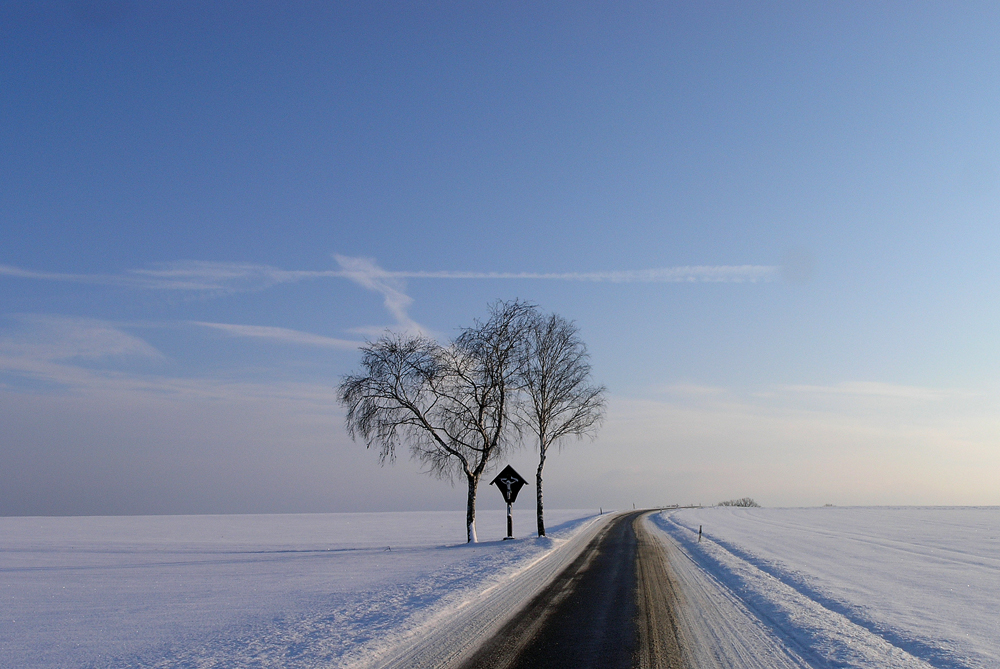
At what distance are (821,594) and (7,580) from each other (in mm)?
22127

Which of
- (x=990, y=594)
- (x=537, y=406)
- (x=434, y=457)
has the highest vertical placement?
(x=537, y=406)

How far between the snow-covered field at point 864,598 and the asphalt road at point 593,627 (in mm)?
1259

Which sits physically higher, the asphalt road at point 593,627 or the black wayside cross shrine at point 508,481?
the black wayside cross shrine at point 508,481

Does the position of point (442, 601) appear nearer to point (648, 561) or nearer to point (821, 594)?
point (821, 594)

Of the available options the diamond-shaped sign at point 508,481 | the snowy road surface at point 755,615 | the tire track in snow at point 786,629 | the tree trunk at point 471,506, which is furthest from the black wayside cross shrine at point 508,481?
the tire track in snow at point 786,629

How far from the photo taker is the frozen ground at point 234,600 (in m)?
8.36

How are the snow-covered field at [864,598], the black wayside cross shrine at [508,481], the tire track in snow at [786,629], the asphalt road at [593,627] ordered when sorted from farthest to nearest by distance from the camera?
the black wayside cross shrine at [508,481], the snow-covered field at [864,598], the tire track in snow at [786,629], the asphalt road at [593,627]

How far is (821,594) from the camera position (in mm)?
13195

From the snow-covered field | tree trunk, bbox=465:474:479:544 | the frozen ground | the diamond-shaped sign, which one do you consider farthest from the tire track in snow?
tree trunk, bbox=465:474:479:544

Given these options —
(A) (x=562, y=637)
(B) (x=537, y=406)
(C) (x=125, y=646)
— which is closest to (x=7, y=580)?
(C) (x=125, y=646)

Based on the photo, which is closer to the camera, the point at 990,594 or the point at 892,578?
the point at 990,594

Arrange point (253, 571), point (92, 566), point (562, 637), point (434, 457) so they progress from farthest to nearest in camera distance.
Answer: point (434, 457) < point (92, 566) < point (253, 571) < point (562, 637)

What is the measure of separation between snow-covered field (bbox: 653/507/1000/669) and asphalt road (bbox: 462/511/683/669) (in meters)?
1.26

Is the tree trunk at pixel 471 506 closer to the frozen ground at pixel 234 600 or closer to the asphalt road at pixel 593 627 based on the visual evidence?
the frozen ground at pixel 234 600
